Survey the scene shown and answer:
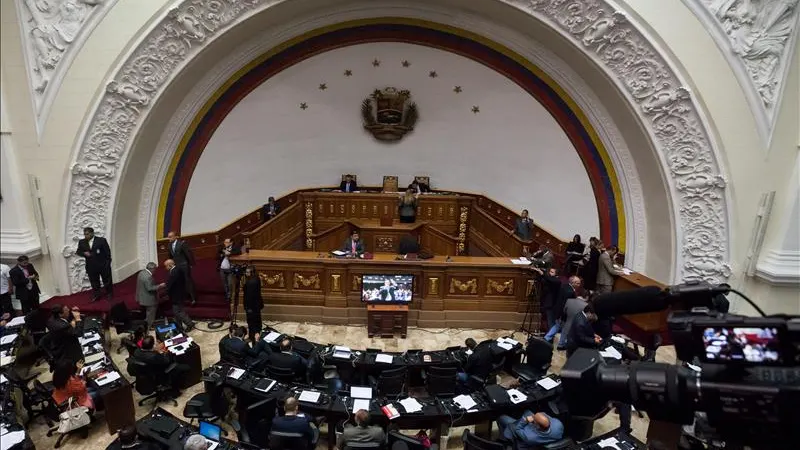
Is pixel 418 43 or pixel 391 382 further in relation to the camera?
pixel 418 43

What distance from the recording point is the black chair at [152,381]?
556cm

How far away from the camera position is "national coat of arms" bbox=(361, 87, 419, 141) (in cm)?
1238

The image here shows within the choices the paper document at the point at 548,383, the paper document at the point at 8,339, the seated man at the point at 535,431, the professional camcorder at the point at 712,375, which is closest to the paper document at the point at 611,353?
the paper document at the point at 548,383

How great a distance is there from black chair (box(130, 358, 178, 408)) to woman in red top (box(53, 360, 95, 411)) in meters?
0.53

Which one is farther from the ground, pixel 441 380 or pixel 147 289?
pixel 147 289

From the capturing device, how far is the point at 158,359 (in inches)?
218

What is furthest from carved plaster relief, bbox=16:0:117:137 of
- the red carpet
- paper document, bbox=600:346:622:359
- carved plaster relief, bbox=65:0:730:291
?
paper document, bbox=600:346:622:359

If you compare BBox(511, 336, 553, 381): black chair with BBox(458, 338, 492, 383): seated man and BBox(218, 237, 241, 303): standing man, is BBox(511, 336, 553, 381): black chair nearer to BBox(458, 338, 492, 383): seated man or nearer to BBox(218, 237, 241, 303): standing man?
BBox(458, 338, 492, 383): seated man

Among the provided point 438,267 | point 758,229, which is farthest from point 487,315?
point 758,229

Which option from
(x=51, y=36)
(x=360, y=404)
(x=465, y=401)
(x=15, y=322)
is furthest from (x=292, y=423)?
(x=51, y=36)

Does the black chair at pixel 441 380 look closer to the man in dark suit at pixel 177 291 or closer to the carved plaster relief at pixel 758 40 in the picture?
the man in dark suit at pixel 177 291

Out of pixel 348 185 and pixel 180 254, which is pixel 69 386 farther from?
pixel 348 185

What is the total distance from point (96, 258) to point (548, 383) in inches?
325

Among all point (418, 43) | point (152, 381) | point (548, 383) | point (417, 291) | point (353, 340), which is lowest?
point (353, 340)
